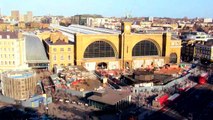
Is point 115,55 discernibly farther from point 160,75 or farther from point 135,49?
point 160,75

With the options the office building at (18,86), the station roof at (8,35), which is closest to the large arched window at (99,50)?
the station roof at (8,35)

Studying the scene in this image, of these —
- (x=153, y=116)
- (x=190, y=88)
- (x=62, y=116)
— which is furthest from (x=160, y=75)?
(x=62, y=116)

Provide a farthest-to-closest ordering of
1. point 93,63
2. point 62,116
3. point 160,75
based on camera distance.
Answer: point 93,63, point 160,75, point 62,116

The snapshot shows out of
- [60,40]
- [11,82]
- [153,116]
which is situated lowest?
[153,116]

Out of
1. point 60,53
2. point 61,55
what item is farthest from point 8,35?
point 61,55

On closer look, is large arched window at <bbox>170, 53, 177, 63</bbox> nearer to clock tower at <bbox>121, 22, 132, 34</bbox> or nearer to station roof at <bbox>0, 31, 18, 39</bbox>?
clock tower at <bbox>121, 22, 132, 34</bbox>

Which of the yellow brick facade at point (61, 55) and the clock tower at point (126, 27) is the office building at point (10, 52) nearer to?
the yellow brick facade at point (61, 55)
